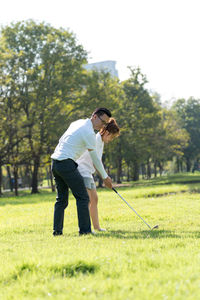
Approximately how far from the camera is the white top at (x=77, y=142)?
244 inches

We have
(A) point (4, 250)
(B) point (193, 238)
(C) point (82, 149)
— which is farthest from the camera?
(C) point (82, 149)

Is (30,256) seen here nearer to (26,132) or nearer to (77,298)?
(77,298)

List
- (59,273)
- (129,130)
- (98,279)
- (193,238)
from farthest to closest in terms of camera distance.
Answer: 1. (129,130)
2. (193,238)
3. (59,273)
4. (98,279)

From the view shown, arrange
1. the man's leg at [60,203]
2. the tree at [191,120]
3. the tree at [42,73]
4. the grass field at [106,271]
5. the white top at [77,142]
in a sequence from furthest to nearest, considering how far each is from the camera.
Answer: the tree at [191,120]
the tree at [42,73]
the man's leg at [60,203]
the white top at [77,142]
the grass field at [106,271]

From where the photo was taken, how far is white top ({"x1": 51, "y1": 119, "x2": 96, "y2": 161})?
619cm

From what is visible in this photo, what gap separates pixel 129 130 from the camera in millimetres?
37562

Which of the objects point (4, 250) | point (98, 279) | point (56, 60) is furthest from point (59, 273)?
point (56, 60)

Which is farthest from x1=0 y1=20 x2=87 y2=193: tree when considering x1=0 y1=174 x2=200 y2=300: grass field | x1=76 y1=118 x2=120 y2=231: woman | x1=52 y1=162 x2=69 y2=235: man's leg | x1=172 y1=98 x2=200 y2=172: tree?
x1=172 y1=98 x2=200 y2=172: tree

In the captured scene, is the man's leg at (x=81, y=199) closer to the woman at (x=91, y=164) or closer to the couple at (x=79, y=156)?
the couple at (x=79, y=156)

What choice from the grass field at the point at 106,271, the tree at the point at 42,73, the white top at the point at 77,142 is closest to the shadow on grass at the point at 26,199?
the tree at the point at 42,73

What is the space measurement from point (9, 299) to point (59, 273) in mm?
598

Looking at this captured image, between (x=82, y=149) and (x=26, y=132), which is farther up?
(x=26, y=132)

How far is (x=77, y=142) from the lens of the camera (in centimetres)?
623

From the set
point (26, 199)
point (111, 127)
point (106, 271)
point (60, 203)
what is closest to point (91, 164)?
point (111, 127)
